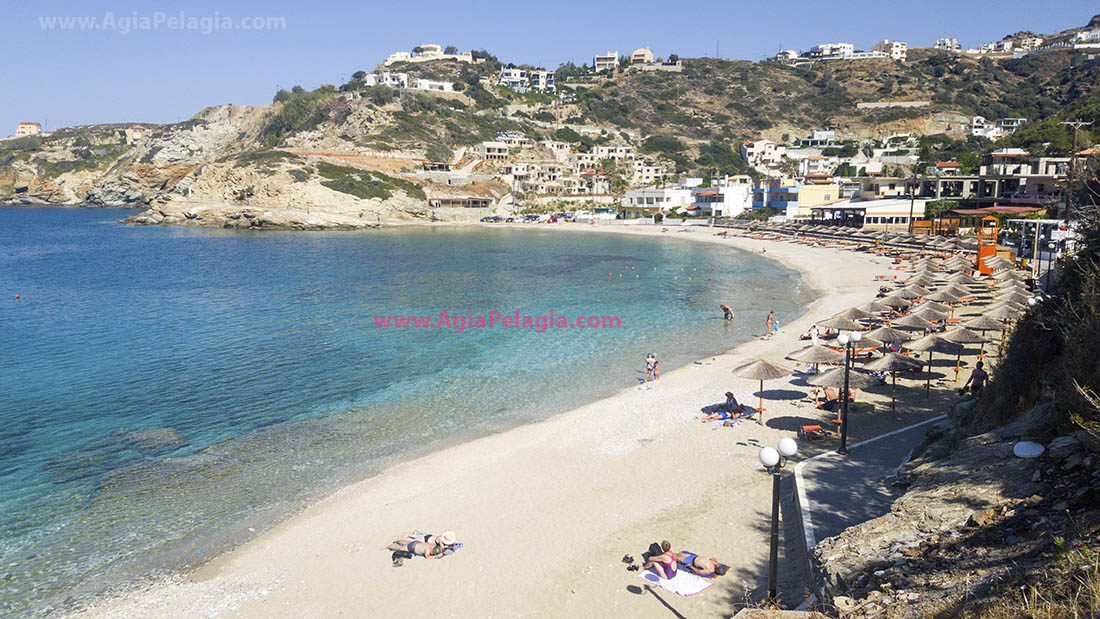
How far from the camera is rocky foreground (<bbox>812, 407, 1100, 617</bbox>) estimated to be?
18.4 ft

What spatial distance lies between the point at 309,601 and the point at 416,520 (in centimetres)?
277

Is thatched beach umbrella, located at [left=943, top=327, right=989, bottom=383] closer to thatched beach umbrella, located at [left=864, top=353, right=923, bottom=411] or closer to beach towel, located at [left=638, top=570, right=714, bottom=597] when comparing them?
thatched beach umbrella, located at [left=864, top=353, right=923, bottom=411]

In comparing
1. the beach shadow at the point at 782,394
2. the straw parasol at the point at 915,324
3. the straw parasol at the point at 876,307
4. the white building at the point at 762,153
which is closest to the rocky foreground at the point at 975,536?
the beach shadow at the point at 782,394

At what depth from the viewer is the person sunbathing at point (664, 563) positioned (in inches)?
373

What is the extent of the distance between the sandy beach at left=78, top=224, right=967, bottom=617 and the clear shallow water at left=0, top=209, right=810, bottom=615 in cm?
146

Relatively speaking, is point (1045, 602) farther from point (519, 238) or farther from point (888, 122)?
point (888, 122)

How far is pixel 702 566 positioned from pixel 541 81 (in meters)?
191

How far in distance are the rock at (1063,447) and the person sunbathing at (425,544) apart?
8941 millimetres

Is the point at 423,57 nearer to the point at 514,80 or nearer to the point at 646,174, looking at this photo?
the point at 514,80

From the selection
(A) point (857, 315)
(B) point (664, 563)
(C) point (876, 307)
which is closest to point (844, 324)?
(A) point (857, 315)

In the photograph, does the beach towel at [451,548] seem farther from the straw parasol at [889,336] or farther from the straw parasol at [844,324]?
the straw parasol at [844,324]

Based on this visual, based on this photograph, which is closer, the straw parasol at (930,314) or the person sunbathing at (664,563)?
the person sunbathing at (664,563)

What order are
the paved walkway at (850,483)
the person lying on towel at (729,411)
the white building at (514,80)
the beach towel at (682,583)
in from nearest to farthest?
the beach towel at (682,583) < the paved walkway at (850,483) < the person lying on towel at (729,411) < the white building at (514,80)

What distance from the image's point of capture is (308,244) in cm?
7375
